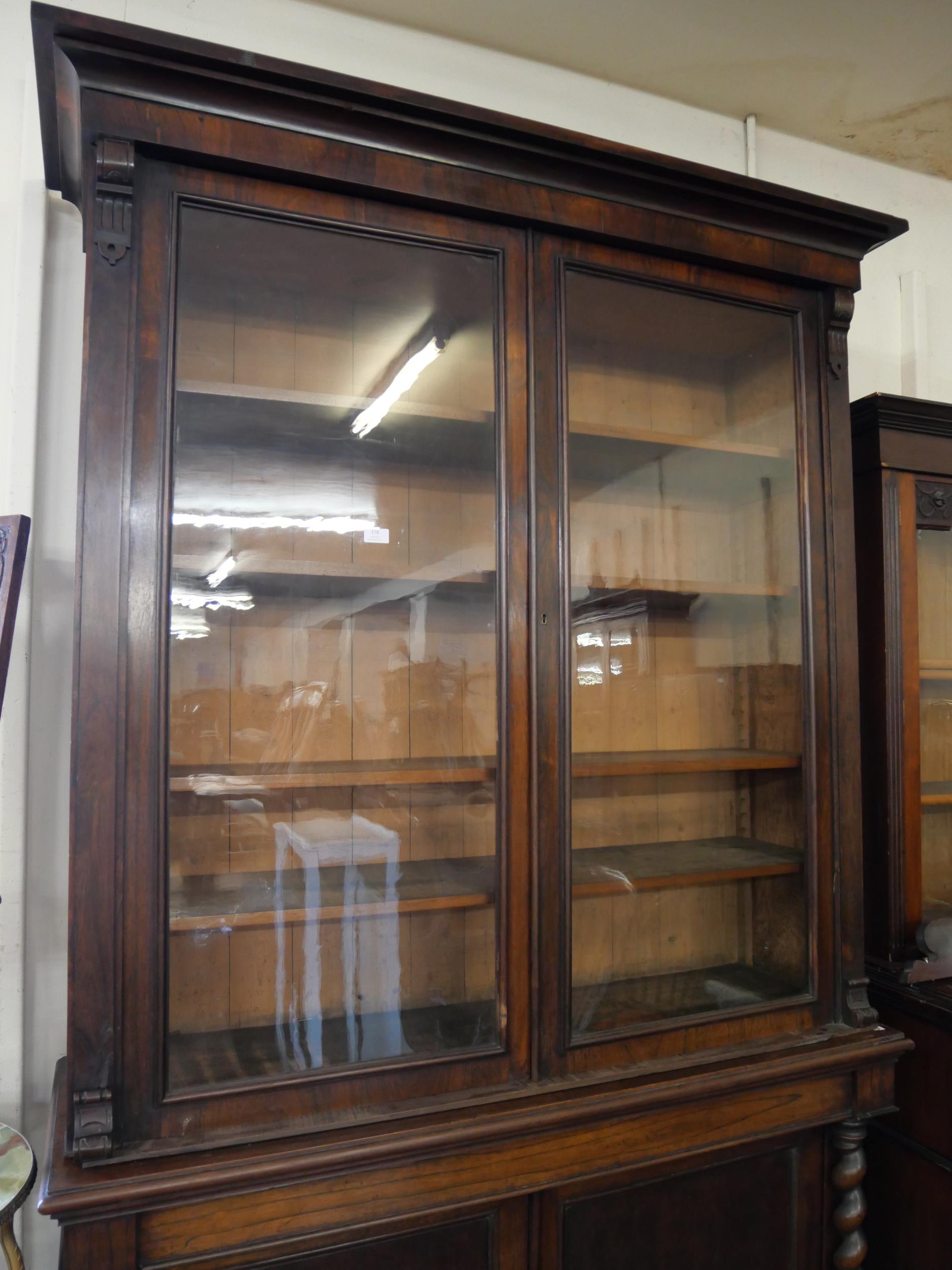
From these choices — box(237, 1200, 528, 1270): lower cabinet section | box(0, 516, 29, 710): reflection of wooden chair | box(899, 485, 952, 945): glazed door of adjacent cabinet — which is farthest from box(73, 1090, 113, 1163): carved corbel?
box(899, 485, 952, 945): glazed door of adjacent cabinet

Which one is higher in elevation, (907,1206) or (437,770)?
(437,770)

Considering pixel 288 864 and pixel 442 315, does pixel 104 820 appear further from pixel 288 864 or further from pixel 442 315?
pixel 442 315

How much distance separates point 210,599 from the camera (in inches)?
44.8

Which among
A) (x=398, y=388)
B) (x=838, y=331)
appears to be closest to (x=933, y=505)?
(x=838, y=331)

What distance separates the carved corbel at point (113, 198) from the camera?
106 cm

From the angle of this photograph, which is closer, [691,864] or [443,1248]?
[443,1248]

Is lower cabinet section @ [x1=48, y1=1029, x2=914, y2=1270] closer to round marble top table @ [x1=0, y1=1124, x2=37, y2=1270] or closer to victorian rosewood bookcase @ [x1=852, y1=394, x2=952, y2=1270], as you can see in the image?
round marble top table @ [x1=0, y1=1124, x2=37, y2=1270]

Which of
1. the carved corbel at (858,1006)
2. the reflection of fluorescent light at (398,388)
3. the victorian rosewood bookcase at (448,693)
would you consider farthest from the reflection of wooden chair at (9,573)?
the carved corbel at (858,1006)

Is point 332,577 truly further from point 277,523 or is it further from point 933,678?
point 933,678

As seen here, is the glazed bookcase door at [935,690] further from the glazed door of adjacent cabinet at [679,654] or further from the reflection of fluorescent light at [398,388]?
the reflection of fluorescent light at [398,388]

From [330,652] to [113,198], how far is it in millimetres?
632

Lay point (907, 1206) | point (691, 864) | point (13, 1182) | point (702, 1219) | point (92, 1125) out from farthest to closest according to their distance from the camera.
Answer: point (907, 1206) < point (691, 864) < point (702, 1219) < point (13, 1182) < point (92, 1125)

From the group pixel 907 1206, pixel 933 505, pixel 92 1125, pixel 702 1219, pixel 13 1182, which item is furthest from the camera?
pixel 933 505

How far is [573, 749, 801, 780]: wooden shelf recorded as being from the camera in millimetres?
1364
